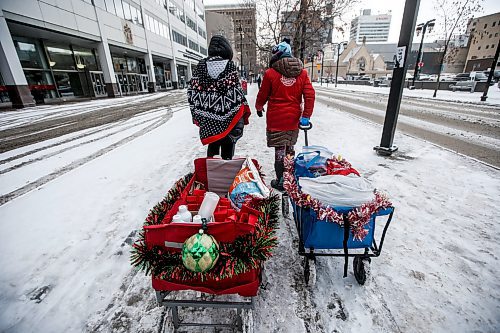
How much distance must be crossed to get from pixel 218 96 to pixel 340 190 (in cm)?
175

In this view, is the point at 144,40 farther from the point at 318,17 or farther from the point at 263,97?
the point at 263,97

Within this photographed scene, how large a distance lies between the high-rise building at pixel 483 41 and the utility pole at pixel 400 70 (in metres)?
76.4

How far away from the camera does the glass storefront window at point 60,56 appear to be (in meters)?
18.6

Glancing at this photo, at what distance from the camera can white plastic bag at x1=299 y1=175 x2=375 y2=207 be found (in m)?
1.63

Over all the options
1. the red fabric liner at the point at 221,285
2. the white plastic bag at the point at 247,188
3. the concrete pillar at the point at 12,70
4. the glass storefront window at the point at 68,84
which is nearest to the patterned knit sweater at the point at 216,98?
the white plastic bag at the point at 247,188

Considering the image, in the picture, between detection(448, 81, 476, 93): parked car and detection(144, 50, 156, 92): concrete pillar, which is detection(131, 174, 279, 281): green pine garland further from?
detection(144, 50, 156, 92): concrete pillar

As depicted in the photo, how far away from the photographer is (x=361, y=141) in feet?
20.2

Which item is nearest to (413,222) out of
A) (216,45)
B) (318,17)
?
(216,45)

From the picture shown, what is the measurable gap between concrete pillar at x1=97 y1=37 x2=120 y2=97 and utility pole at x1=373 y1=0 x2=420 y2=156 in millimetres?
23342

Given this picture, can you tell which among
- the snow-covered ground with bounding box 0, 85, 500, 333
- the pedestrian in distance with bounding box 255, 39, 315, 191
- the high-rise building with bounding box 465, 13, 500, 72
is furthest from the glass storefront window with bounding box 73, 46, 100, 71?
the high-rise building with bounding box 465, 13, 500, 72

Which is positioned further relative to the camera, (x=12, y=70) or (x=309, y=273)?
(x=12, y=70)

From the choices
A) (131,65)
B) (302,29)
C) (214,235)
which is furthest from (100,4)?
(214,235)

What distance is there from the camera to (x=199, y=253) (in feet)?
4.06

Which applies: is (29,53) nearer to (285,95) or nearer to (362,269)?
(285,95)
